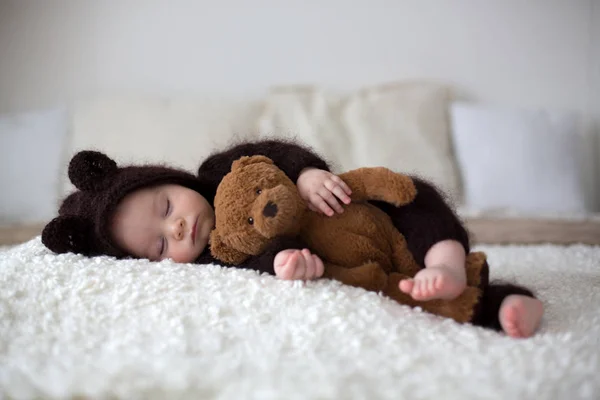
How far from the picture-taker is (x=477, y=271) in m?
0.75

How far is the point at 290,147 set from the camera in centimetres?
95

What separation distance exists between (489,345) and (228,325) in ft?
1.00

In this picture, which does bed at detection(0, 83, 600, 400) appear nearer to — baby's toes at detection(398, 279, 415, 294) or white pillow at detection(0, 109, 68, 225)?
baby's toes at detection(398, 279, 415, 294)

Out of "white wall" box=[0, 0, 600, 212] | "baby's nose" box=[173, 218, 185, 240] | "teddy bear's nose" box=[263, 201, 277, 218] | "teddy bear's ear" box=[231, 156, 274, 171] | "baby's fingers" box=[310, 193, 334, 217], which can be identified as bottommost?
"baby's nose" box=[173, 218, 185, 240]

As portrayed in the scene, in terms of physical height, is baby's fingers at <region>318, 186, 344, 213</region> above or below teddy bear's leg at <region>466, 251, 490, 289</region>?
above

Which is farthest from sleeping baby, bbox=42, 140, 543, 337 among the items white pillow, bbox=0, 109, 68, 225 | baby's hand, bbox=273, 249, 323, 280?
white pillow, bbox=0, 109, 68, 225

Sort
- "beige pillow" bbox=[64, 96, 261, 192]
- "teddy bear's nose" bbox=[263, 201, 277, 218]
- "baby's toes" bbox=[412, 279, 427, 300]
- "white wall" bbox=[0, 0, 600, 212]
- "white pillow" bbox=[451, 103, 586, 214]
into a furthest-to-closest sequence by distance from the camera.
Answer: "white wall" bbox=[0, 0, 600, 212]
"white pillow" bbox=[451, 103, 586, 214]
"beige pillow" bbox=[64, 96, 261, 192]
"teddy bear's nose" bbox=[263, 201, 277, 218]
"baby's toes" bbox=[412, 279, 427, 300]

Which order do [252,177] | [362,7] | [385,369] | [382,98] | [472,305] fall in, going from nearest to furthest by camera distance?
1. [385,369]
2. [472,305]
3. [252,177]
4. [382,98]
5. [362,7]

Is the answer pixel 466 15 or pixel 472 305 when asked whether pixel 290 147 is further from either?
pixel 466 15

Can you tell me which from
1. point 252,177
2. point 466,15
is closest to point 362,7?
point 466,15

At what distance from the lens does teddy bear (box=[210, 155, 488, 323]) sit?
29.9 inches

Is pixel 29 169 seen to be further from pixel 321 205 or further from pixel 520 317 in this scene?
pixel 520 317

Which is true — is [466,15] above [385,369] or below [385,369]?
above

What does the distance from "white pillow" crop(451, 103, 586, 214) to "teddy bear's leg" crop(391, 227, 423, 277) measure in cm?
124
